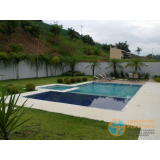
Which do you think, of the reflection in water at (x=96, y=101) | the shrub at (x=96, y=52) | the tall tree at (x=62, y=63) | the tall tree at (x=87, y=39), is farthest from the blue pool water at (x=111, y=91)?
the tall tree at (x=87, y=39)

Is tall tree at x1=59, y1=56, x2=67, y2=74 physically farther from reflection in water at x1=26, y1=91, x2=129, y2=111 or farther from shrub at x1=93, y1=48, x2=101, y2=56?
shrub at x1=93, y1=48, x2=101, y2=56

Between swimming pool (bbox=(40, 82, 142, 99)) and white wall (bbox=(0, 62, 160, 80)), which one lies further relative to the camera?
white wall (bbox=(0, 62, 160, 80))

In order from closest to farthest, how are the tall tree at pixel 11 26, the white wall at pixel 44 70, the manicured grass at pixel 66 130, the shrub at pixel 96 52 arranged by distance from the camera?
the manicured grass at pixel 66 130 → the white wall at pixel 44 70 → the tall tree at pixel 11 26 → the shrub at pixel 96 52

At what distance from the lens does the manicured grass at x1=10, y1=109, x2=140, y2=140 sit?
3.38 m

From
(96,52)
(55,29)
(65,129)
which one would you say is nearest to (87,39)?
(96,52)

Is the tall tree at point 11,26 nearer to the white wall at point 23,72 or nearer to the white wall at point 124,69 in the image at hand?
the white wall at point 23,72

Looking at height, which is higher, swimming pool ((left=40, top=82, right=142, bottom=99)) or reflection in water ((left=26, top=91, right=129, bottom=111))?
swimming pool ((left=40, top=82, right=142, bottom=99))

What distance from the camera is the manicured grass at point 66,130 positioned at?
11.1 ft

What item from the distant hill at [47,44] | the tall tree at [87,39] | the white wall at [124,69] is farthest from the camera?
the tall tree at [87,39]

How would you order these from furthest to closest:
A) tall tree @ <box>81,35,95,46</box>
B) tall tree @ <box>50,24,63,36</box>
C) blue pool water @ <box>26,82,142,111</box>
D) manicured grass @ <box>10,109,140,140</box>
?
1. tall tree @ <box>81,35,95,46</box>
2. tall tree @ <box>50,24,63,36</box>
3. blue pool water @ <box>26,82,142,111</box>
4. manicured grass @ <box>10,109,140,140</box>

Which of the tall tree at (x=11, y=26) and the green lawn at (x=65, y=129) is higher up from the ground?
the tall tree at (x=11, y=26)

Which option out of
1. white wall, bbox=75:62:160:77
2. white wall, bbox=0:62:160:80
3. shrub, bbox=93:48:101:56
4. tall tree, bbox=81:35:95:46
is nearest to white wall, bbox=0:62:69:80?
white wall, bbox=0:62:160:80

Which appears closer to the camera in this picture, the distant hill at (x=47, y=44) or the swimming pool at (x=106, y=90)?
the swimming pool at (x=106, y=90)
